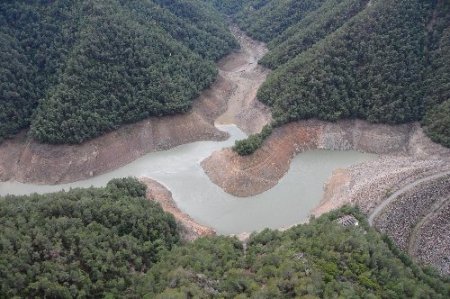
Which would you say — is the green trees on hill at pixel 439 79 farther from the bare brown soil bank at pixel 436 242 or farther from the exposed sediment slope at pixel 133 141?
the exposed sediment slope at pixel 133 141

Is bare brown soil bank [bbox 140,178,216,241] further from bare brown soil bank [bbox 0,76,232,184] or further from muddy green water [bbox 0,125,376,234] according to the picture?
bare brown soil bank [bbox 0,76,232,184]

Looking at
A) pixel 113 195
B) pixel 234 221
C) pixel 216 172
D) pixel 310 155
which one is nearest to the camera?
pixel 113 195

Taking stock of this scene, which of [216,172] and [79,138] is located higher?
[79,138]

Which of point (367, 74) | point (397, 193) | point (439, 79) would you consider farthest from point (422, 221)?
point (367, 74)

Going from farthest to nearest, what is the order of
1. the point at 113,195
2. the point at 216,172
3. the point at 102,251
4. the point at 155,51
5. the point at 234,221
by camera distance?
the point at 155,51, the point at 216,172, the point at 234,221, the point at 113,195, the point at 102,251

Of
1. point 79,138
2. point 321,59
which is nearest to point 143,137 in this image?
point 79,138

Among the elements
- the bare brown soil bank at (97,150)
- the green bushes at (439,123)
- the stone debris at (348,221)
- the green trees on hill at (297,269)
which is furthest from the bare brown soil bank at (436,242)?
the bare brown soil bank at (97,150)

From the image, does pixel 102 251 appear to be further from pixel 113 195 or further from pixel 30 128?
pixel 30 128

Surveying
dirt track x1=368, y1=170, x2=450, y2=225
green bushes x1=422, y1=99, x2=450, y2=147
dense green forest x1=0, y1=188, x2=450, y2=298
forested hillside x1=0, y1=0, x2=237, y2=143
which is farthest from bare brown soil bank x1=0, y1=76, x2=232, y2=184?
green bushes x1=422, y1=99, x2=450, y2=147
